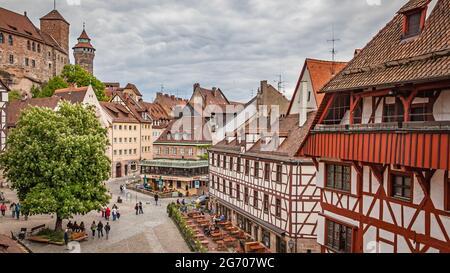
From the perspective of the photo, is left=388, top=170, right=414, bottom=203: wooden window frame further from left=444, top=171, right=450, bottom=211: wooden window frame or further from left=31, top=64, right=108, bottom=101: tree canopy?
left=31, top=64, right=108, bottom=101: tree canopy

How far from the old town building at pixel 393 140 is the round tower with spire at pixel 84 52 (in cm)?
10480

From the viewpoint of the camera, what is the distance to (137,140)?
66938mm

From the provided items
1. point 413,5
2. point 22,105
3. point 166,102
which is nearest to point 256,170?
point 413,5

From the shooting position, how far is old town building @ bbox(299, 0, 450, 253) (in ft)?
31.5

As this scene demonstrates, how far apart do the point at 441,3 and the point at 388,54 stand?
Result: 1.90 meters

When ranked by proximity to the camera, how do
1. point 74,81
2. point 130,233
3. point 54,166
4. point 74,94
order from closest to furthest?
point 54,166, point 130,233, point 74,94, point 74,81

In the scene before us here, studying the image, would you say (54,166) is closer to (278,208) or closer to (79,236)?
(79,236)

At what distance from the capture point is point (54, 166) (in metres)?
24.6

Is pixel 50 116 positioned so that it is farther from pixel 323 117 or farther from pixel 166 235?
pixel 323 117

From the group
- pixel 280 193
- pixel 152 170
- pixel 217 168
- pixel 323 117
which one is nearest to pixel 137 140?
pixel 152 170

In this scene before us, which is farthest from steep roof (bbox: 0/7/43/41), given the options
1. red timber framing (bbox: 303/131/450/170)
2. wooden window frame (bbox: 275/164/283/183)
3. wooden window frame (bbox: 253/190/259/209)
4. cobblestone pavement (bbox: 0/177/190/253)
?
red timber framing (bbox: 303/131/450/170)

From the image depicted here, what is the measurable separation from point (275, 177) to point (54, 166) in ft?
45.1

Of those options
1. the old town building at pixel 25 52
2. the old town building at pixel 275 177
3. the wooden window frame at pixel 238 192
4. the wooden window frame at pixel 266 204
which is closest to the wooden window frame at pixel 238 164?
the old town building at pixel 275 177

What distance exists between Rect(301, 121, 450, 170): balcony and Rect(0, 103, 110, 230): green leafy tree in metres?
17.3
